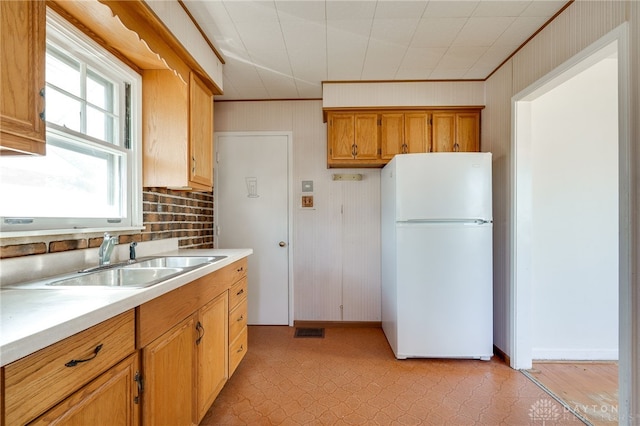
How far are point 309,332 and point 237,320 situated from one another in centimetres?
111

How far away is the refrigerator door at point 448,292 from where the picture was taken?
234 cm

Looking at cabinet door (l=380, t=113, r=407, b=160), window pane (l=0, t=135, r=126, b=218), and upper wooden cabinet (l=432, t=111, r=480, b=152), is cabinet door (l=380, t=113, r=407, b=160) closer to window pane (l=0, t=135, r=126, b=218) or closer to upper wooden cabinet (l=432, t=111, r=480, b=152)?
upper wooden cabinet (l=432, t=111, r=480, b=152)

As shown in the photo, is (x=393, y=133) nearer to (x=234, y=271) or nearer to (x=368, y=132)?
(x=368, y=132)

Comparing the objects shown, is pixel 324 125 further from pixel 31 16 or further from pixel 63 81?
pixel 31 16

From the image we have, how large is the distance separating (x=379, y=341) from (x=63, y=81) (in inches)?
116

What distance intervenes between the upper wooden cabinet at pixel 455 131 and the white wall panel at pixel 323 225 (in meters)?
0.69

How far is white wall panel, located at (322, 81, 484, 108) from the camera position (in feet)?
8.94

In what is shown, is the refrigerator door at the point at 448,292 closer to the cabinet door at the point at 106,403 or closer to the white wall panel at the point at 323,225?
the white wall panel at the point at 323,225

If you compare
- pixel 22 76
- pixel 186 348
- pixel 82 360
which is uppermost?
pixel 22 76

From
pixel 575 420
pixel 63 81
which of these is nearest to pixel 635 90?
pixel 575 420

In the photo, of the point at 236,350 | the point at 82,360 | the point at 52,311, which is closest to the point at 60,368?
the point at 82,360

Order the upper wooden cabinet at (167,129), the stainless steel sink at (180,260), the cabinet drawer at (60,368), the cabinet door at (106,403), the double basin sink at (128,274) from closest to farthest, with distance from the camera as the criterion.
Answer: the cabinet drawer at (60,368) → the cabinet door at (106,403) → the double basin sink at (128,274) → the stainless steel sink at (180,260) → the upper wooden cabinet at (167,129)

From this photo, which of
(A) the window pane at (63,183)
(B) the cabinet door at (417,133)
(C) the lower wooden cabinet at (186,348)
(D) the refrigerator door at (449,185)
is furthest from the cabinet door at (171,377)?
(B) the cabinet door at (417,133)

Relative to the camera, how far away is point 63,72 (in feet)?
4.75
